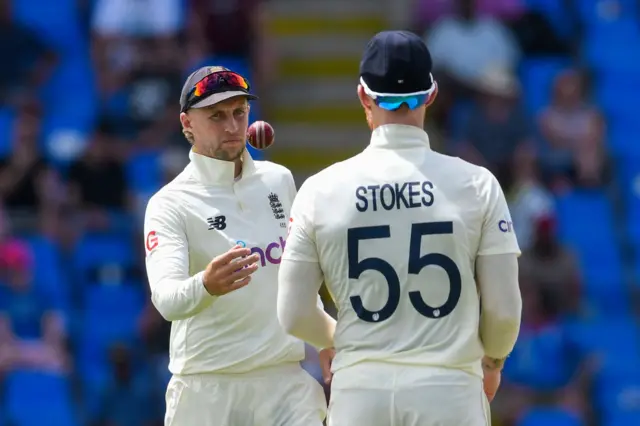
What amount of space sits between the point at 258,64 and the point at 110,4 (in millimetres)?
1314

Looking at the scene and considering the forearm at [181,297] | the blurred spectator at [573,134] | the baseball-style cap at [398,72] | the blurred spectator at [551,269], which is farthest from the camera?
the blurred spectator at [573,134]

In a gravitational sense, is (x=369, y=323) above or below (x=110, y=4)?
below

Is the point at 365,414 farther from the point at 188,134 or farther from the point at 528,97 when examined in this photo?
the point at 528,97

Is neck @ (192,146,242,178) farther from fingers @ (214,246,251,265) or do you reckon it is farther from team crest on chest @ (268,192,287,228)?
fingers @ (214,246,251,265)

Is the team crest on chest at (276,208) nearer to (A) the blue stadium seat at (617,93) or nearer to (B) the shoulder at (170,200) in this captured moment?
(B) the shoulder at (170,200)

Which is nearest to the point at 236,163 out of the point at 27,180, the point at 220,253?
the point at 220,253

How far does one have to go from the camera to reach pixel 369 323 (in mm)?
4656

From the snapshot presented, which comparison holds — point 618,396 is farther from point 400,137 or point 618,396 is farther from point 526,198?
point 400,137

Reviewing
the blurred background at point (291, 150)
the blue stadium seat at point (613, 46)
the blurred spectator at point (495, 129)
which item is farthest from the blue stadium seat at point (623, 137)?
the blurred spectator at point (495, 129)

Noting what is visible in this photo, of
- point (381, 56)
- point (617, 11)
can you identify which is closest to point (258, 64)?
point (617, 11)

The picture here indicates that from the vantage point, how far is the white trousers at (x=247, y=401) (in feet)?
17.6

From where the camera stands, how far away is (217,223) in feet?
17.8

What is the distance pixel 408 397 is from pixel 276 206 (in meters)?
1.20

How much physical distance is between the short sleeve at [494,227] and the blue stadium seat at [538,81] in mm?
7639
